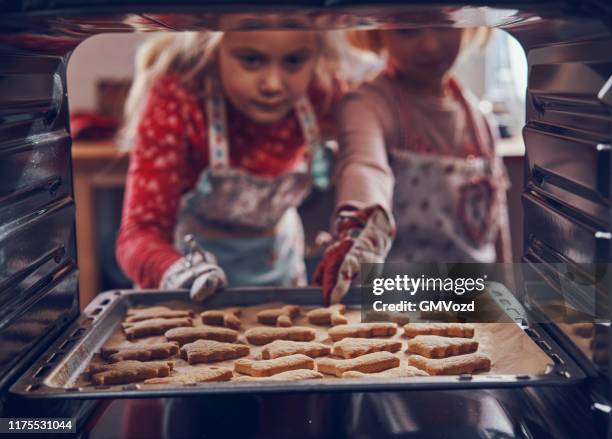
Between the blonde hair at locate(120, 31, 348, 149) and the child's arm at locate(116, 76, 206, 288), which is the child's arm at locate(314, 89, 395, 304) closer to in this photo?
the blonde hair at locate(120, 31, 348, 149)

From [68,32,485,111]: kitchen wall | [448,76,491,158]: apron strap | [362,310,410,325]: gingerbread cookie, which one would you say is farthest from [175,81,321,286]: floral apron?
[68,32,485,111]: kitchen wall

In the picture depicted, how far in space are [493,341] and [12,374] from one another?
2.39 feet

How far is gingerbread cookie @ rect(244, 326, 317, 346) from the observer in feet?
4.45

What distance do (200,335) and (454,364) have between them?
419 mm

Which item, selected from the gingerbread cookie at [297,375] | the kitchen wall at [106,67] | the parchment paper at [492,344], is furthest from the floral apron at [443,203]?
the kitchen wall at [106,67]

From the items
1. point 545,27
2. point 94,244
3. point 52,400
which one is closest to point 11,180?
point 52,400

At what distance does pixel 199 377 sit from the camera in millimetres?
1151

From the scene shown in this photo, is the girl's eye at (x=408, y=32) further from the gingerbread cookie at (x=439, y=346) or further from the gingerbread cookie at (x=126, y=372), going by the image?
the gingerbread cookie at (x=126, y=372)

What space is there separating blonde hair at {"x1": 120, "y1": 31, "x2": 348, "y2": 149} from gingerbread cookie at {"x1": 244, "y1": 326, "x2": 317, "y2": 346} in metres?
0.85

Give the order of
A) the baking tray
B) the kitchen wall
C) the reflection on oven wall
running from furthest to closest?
the kitchen wall < the reflection on oven wall < the baking tray

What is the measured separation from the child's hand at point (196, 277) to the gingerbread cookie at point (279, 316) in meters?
0.11

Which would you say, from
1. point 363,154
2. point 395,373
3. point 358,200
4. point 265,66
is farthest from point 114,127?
point 395,373

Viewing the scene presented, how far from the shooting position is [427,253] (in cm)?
211

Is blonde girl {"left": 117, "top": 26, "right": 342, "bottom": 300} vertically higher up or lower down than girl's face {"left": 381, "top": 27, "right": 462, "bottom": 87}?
lower down
